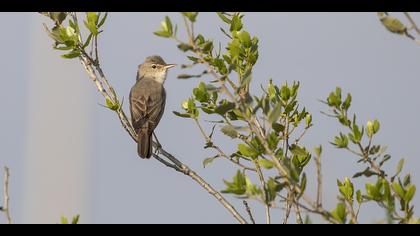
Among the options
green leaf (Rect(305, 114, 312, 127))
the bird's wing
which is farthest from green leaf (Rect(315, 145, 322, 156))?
the bird's wing

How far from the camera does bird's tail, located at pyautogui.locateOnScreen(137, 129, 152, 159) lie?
859cm

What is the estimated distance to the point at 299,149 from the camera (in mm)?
4070

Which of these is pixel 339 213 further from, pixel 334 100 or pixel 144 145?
pixel 144 145

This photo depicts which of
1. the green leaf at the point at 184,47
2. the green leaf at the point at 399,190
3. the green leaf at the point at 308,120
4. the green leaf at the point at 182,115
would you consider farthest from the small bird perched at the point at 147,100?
the green leaf at the point at 399,190

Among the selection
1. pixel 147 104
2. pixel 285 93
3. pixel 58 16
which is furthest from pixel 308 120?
pixel 147 104

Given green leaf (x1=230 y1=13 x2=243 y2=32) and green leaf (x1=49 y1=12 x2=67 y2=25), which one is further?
green leaf (x1=49 y1=12 x2=67 y2=25)

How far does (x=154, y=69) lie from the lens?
1218cm

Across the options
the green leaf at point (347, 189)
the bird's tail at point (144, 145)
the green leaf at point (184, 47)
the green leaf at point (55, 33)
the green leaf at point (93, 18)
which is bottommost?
the green leaf at point (347, 189)

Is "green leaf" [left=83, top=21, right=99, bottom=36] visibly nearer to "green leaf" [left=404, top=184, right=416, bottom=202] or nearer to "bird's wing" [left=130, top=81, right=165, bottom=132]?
"green leaf" [left=404, top=184, right=416, bottom=202]

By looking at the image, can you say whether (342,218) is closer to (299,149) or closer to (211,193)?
(299,149)

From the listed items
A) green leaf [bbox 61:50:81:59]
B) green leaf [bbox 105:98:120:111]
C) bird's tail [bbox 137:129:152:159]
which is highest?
green leaf [bbox 61:50:81:59]

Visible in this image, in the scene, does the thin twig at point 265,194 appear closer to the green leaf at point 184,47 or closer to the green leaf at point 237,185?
the green leaf at point 237,185

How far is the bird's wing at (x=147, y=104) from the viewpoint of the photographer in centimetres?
955
